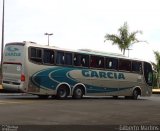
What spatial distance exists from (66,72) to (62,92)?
1165 mm

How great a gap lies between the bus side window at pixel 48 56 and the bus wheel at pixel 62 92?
1814 millimetres

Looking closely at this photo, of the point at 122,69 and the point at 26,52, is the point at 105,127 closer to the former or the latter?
the point at 26,52

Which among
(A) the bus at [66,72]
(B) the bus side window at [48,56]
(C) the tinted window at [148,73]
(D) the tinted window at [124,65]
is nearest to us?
(A) the bus at [66,72]

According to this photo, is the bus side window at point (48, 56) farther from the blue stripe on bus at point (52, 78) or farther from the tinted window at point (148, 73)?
the tinted window at point (148, 73)

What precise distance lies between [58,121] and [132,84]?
61.6ft

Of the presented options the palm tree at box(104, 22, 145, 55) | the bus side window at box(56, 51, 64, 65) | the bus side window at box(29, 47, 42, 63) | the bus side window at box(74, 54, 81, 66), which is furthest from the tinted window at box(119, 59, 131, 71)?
the palm tree at box(104, 22, 145, 55)

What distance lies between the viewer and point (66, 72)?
2627 cm

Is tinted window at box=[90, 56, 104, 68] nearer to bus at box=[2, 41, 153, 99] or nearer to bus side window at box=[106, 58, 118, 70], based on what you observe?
bus at box=[2, 41, 153, 99]

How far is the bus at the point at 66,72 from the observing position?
24297 mm

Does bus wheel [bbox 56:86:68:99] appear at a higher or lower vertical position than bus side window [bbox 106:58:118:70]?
lower

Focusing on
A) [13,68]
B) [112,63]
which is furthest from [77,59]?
[13,68]

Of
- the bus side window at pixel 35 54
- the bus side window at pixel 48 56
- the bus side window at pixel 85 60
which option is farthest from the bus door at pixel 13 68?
the bus side window at pixel 85 60

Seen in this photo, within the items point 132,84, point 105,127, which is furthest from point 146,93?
point 105,127

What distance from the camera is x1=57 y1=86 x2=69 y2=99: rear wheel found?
85.8ft
